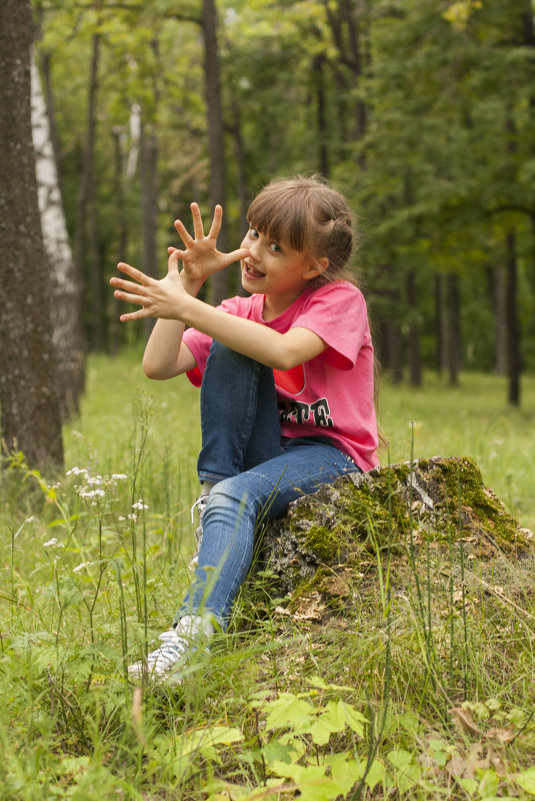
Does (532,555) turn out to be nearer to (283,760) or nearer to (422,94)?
(283,760)

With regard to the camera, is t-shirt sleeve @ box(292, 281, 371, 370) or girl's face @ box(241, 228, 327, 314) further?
girl's face @ box(241, 228, 327, 314)

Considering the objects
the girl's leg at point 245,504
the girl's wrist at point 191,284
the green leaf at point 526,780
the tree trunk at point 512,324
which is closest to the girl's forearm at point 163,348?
the girl's wrist at point 191,284

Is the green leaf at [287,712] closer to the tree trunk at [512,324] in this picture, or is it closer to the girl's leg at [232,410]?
the girl's leg at [232,410]

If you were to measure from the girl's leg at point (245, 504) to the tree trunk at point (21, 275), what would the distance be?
221 centimetres

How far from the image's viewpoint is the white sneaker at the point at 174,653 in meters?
1.83

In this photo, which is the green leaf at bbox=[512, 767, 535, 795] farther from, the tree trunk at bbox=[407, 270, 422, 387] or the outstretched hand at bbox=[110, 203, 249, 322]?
the tree trunk at bbox=[407, 270, 422, 387]

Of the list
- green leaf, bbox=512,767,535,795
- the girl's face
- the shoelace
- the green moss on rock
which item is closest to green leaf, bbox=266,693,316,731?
the shoelace

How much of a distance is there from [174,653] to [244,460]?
904 mm

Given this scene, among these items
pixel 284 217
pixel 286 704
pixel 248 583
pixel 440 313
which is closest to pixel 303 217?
pixel 284 217

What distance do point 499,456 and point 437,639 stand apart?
337 cm

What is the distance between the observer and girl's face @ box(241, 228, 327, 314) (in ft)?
8.96

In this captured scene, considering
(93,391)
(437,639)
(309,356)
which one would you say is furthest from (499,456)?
(93,391)

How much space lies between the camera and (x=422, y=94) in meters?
11.9

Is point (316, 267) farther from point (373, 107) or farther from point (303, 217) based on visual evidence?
point (373, 107)
